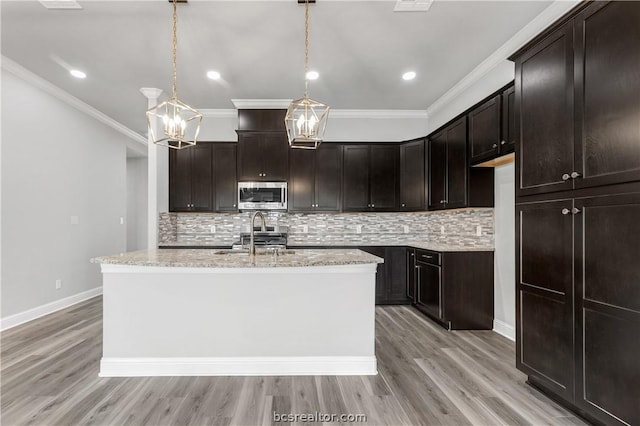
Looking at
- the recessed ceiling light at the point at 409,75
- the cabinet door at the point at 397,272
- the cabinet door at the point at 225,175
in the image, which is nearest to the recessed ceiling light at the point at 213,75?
the cabinet door at the point at 225,175

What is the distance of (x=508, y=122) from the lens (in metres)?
3.02

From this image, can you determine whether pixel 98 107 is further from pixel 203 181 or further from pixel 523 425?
pixel 523 425

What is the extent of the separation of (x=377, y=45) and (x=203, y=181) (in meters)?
3.18

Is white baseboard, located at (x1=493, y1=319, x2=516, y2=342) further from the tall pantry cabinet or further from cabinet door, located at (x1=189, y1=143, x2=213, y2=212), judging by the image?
cabinet door, located at (x1=189, y1=143, x2=213, y2=212)

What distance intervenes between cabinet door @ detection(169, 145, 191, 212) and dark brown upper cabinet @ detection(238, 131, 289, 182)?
84 centimetres

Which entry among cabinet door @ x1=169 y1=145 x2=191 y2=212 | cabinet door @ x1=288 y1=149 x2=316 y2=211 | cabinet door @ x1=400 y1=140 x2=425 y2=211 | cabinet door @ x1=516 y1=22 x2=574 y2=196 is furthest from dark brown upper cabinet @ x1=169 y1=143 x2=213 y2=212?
cabinet door @ x1=516 y1=22 x2=574 y2=196

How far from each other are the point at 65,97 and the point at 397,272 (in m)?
5.18

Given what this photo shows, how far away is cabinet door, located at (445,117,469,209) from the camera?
377 cm

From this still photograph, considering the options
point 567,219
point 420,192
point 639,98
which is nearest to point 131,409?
point 567,219

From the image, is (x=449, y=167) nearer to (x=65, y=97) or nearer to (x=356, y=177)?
(x=356, y=177)

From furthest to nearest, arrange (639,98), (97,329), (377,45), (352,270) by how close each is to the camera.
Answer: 1. (97,329)
2. (377,45)
3. (352,270)
4. (639,98)

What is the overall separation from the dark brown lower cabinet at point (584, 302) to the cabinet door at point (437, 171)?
5.93 ft

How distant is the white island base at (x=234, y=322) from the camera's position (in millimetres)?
2572

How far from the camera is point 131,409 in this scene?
2.11 metres
